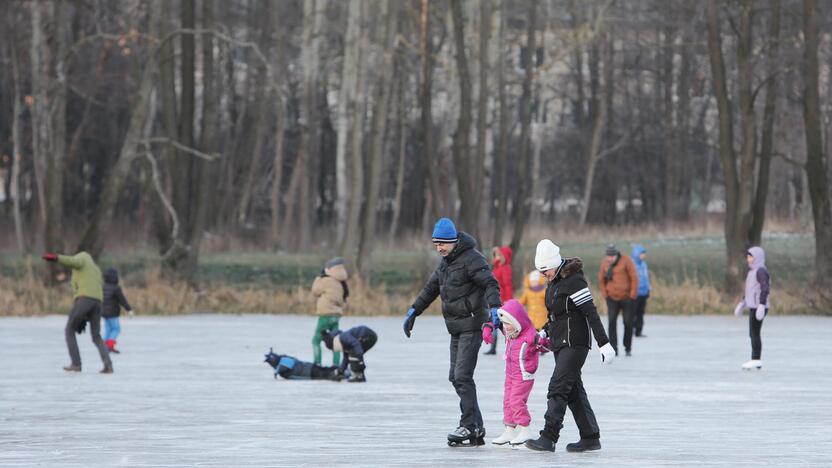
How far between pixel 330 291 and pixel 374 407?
4194 millimetres

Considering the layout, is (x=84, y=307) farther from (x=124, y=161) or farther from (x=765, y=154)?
(x=765, y=154)

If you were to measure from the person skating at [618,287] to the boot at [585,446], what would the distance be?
1121 cm

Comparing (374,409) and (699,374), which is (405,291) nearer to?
(699,374)

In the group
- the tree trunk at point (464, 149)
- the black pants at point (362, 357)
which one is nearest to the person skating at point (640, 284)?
the black pants at point (362, 357)

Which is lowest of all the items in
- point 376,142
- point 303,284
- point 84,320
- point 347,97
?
point 303,284

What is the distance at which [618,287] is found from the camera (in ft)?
81.3

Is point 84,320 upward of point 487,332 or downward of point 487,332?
downward

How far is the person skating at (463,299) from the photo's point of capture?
1398 centimetres

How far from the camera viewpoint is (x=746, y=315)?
37.1 m

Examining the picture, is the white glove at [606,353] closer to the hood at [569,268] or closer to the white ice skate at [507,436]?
the hood at [569,268]

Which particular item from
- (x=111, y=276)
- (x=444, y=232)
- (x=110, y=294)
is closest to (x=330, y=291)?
(x=111, y=276)

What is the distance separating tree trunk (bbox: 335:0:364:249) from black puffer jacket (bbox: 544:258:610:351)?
3010 centimetres

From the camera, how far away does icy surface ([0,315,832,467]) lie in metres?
13.1

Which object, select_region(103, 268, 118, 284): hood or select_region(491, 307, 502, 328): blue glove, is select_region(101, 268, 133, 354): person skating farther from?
select_region(491, 307, 502, 328): blue glove
